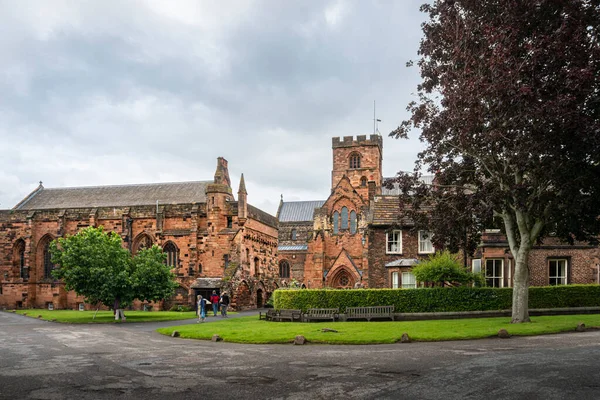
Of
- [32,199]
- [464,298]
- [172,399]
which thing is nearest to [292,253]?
[32,199]

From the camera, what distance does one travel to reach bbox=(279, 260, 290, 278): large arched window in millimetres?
73812

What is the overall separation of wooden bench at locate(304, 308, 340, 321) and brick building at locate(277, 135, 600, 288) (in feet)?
17.8

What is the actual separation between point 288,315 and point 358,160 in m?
45.1

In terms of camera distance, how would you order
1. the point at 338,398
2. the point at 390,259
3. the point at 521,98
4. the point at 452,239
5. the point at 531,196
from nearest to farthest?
1. the point at 338,398
2. the point at 521,98
3. the point at 531,196
4. the point at 452,239
5. the point at 390,259

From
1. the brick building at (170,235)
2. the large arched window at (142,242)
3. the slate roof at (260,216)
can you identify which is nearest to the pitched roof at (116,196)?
the brick building at (170,235)

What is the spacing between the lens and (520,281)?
23.8 m

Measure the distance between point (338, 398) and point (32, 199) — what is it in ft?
206

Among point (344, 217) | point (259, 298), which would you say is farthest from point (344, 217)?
point (259, 298)

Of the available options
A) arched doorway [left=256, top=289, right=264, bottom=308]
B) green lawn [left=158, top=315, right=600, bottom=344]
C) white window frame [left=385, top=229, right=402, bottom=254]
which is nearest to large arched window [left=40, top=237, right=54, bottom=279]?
arched doorway [left=256, top=289, right=264, bottom=308]

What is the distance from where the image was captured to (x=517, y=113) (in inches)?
766

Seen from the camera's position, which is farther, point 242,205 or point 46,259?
point 46,259

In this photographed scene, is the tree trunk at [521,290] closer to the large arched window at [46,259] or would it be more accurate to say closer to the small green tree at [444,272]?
the small green tree at [444,272]

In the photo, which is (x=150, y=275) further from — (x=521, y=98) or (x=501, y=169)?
(x=521, y=98)

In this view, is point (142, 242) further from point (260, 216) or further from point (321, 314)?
point (321, 314)
